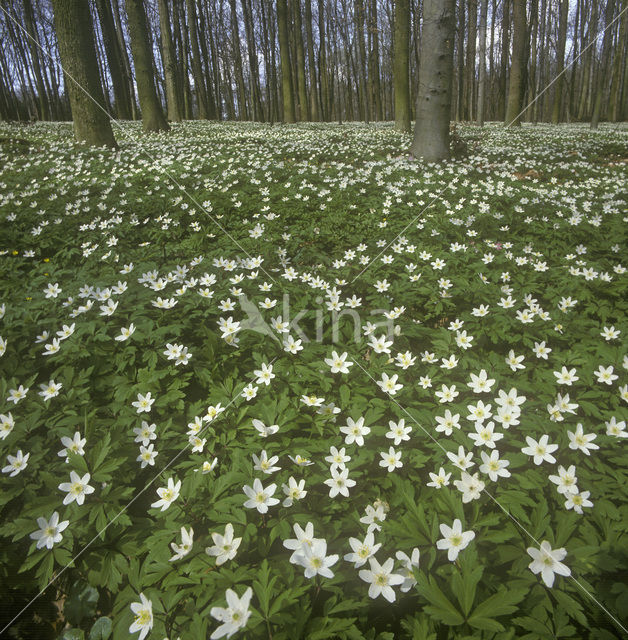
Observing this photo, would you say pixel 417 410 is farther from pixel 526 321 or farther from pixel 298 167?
pixel 298 167

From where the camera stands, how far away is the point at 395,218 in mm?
5574

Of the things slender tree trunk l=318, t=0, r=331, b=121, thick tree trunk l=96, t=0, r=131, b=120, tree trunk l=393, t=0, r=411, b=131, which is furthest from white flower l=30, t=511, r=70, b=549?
slender tree trunk l=318, t=0, r=331, b=121

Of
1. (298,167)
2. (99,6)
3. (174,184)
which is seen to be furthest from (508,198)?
(99,6)

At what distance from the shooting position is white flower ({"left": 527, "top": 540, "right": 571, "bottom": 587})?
4.58 feet

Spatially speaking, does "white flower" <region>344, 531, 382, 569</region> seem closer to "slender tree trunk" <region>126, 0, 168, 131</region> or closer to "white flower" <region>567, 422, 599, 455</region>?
"white flower" <region>567, 422, 599, 455</region>

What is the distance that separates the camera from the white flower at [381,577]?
1.43 meters

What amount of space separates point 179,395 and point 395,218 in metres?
4.30

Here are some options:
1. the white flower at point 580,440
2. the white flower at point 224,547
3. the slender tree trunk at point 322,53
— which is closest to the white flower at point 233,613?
the white flower at point 224,547

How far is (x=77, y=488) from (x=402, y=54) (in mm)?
14518

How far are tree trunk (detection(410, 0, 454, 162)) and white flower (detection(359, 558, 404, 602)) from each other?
8.58m

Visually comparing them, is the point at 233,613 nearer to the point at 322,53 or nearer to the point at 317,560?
the point at 317,560

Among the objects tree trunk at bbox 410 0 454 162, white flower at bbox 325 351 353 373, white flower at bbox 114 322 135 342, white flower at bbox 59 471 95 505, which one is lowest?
white flower at bbox 59 471 95 505

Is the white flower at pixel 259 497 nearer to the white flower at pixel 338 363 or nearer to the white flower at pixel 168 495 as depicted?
the white flower at pixel 168 495

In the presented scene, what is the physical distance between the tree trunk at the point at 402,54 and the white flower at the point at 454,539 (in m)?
14.1
